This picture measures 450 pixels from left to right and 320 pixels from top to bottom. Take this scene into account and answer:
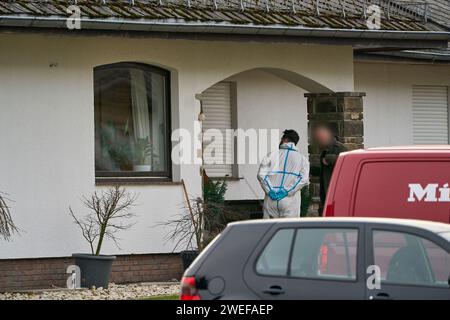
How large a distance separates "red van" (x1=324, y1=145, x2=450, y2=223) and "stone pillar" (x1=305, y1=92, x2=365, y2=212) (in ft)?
31.3

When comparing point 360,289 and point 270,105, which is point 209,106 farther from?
point 360,289

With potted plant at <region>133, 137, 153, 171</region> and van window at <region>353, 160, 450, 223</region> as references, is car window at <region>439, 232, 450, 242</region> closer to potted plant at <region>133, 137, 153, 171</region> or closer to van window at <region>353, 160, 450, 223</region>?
van window at <region>353, 160, 450, 223</region>

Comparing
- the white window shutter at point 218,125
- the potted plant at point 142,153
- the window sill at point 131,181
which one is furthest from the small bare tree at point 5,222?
the white window shutter at point 218,125

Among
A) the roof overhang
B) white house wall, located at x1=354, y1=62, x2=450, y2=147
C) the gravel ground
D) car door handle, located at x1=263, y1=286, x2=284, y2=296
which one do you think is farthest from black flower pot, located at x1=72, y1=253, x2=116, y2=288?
car door handle, located at x1=263, y1=286, x2=284, y2=296

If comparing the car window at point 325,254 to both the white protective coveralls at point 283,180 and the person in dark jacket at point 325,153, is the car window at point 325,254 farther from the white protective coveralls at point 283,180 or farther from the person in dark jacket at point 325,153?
the person in dark jacket at point 325,153

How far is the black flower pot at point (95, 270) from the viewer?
17.6 meters

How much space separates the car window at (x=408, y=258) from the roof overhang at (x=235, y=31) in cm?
790

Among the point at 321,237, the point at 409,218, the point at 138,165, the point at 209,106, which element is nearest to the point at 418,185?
the point at 409,218

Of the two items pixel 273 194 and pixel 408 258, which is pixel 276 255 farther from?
pixel 273 194

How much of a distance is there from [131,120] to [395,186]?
8808 millimetres

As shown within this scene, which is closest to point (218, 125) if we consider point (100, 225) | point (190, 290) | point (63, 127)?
point (63, 127)

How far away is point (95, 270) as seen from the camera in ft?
58.0

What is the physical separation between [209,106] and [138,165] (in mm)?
2738

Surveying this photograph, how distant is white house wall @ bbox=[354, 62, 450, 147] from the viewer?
2366 cm
